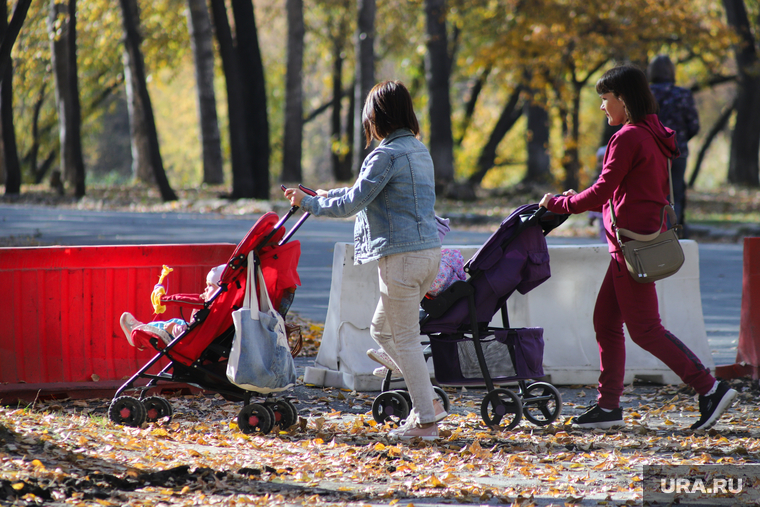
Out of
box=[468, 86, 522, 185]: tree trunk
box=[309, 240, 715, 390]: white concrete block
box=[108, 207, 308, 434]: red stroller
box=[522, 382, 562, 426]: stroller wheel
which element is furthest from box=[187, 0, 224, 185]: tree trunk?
box=[522, 382, 562, 426]: stroller wheel

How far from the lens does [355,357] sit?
5.83m

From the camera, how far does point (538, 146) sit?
2364cm

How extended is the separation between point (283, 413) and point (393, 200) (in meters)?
1.42

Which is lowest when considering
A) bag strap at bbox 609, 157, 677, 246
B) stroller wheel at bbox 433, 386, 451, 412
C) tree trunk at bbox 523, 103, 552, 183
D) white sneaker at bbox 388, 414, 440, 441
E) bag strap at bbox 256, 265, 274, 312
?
white sneaker at bbox 388, 414, 440, 441

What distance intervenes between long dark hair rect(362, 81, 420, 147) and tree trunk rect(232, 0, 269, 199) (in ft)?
51.0

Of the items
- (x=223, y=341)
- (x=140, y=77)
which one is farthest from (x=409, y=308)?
(x=140, y=77)

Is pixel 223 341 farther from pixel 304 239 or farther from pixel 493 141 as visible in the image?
pixel 493 141

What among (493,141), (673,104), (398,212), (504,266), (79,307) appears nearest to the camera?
(398,212)

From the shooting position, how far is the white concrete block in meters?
5.85

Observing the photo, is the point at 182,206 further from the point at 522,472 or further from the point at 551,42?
the point at 522,472

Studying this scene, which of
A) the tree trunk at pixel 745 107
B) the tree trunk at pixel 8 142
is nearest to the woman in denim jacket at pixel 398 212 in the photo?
the tree trunk at pixel 745 107

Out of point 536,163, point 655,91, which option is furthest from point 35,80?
point 655,91

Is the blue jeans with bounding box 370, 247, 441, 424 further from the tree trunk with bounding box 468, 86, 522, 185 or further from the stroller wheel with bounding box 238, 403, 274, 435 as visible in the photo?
the tree trunk with bounding box 468, 86, 522, 185

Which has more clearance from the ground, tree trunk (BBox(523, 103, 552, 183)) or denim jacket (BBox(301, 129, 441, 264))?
tree trunk (BBox(523, 103, 552, 183))
